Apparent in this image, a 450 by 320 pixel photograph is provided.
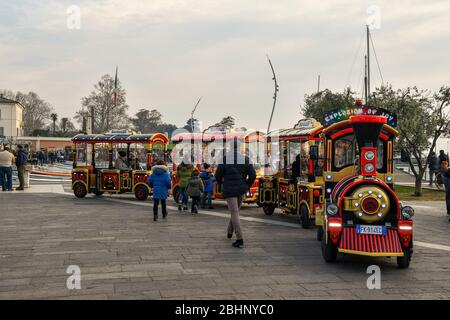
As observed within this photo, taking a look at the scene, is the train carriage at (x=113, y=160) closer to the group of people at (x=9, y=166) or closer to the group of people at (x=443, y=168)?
the group of people at (x=9, y=166)

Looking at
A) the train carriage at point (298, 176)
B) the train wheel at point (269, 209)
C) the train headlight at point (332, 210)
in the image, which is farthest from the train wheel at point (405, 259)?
the train wheel at point (269, 209)

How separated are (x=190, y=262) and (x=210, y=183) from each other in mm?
9108

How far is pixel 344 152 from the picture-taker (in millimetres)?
10578

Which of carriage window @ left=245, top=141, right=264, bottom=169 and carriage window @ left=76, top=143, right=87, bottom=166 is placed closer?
carriage window @ left=245, top=141, right=264, bottom=169

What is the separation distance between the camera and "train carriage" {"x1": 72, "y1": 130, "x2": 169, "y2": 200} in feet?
64.1

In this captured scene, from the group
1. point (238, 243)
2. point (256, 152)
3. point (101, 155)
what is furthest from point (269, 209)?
point (101, 155)

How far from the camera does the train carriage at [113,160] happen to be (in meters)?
19.5

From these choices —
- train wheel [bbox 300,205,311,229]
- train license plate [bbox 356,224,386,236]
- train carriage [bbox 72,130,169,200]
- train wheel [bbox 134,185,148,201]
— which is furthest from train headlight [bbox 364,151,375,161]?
train wheel [bbox 134,185,148,201]

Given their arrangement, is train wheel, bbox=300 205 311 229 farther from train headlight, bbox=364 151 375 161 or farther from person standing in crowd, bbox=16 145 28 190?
person standing in crowd, bbox=16 145 28 190

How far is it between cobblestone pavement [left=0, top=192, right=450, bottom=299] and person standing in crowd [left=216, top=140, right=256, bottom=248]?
1.54ft

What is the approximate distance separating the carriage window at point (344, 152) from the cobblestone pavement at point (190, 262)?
5.60 ft
